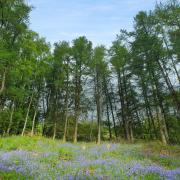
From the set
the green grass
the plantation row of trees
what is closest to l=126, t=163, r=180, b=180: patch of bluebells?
the green grass

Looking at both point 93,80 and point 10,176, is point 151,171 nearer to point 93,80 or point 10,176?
point 10,176

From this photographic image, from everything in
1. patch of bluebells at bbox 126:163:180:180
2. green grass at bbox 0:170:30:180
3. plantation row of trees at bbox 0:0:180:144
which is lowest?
green grass at bbox 0:170:30:180

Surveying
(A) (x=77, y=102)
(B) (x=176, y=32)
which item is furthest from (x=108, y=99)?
(B) (x=176, y=32)

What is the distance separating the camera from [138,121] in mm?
41844

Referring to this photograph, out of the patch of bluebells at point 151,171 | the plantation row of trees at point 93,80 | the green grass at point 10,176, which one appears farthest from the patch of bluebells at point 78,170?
the plantation row of trees at point 93,80

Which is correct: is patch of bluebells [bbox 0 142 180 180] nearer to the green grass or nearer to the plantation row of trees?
the green grass

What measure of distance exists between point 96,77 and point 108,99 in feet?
21.4

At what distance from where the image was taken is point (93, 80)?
39125mm

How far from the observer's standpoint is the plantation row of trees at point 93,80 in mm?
23703

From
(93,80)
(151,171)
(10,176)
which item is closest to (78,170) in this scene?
(10,176)

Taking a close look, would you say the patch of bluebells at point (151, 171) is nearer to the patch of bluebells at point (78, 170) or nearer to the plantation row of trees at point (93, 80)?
the patch of bluebells at point (78, 170)

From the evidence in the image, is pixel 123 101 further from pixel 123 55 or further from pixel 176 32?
pixel 176 32

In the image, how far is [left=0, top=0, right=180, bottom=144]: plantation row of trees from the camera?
2370 cm

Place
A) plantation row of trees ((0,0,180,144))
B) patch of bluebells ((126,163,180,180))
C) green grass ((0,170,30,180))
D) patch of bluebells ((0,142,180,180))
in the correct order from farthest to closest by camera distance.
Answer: plantation row of trees ((0,0,180,144))
patch of bluebells ((126,163,180,180))
patch of bluebells ((0,142,180,180))
green grass ((0,170,30,180))
